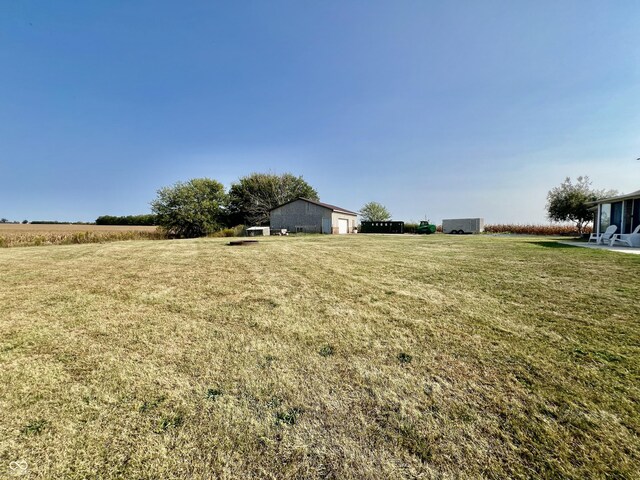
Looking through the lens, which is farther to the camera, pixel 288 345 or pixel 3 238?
pixel 3 238

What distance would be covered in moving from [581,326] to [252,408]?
4.10m

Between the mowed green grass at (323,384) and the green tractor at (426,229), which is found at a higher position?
the green tractor at (426,229)

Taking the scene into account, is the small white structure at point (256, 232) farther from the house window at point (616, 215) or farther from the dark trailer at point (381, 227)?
the house window at point (616, 215)

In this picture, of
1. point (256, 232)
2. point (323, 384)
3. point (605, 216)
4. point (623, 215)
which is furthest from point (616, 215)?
point (256, 232)

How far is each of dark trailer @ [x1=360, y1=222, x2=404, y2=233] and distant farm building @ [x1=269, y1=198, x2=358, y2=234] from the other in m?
5.18

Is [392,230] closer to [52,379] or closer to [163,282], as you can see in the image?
[163,282]

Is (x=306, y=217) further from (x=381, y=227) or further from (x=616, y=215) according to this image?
(x=616, y=215)

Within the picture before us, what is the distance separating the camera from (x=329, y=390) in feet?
7.41

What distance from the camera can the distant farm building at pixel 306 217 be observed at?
29578 mm

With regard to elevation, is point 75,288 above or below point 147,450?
above

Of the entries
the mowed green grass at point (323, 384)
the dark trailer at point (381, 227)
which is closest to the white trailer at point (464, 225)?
the dark trailer at point (381, 227)

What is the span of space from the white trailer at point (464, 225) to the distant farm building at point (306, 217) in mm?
15393

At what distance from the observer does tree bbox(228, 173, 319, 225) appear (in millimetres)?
36188

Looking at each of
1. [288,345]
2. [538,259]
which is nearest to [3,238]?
[288,345]
